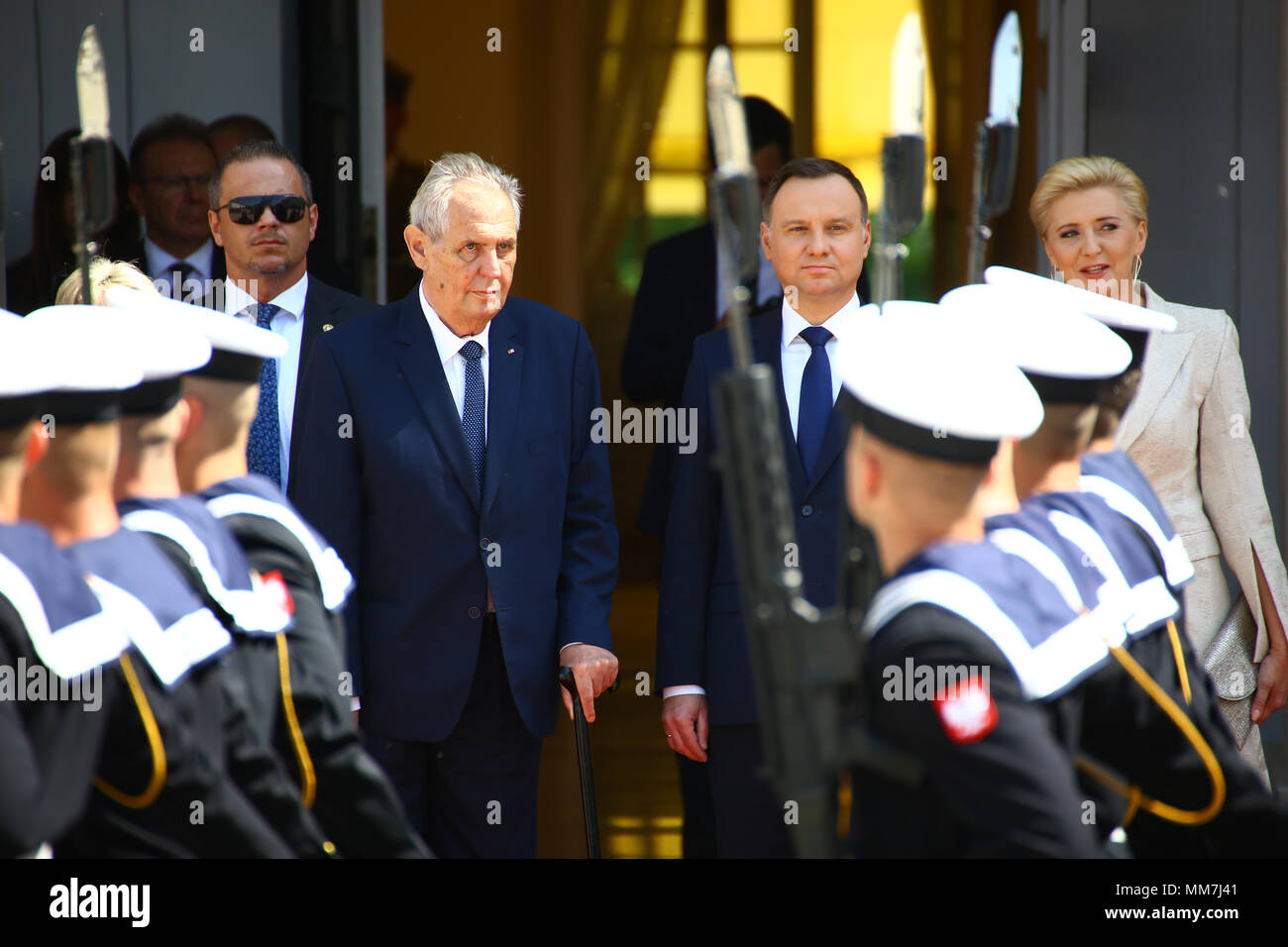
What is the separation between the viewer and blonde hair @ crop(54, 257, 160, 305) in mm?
2951

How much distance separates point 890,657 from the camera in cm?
255

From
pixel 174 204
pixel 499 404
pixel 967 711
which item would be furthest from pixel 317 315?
pixel 967 711

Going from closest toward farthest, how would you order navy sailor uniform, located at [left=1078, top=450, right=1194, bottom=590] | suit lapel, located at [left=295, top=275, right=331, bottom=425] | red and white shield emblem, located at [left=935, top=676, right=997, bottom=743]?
1. red and white shield emblem, located at [left=935, top=676, right=997, bottom=743]
2. navy sailor uniform, located at [left=1078, top=450, right=1194, bottom=590]
3. suit lapel, located at [left=295, top=275, right=331, bottom=425]

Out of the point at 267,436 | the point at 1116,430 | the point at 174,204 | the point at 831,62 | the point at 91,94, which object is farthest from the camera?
the point at 831,62

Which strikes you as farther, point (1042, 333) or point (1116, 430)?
point (1116, 430)

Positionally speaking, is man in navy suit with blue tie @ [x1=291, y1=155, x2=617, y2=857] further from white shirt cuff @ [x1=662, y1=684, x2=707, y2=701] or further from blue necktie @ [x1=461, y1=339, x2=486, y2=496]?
white shirt cuff @ [x1=662, y1=684, x2=707, y2=701]

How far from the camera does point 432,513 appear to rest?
3.27 meters

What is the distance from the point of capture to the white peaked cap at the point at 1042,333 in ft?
9.22

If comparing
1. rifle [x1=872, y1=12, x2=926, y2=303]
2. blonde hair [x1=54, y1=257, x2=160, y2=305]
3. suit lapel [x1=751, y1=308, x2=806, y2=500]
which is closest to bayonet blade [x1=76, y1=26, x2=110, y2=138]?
blonde hair [x1=54, y1=257, x2=160, y2=305]

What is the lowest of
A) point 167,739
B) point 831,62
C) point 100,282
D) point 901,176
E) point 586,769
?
point 586,769

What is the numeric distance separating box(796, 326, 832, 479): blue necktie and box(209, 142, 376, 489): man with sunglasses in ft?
3.10

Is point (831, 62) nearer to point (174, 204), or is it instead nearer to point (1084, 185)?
point (1084, 185)

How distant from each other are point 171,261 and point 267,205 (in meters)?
0.46
